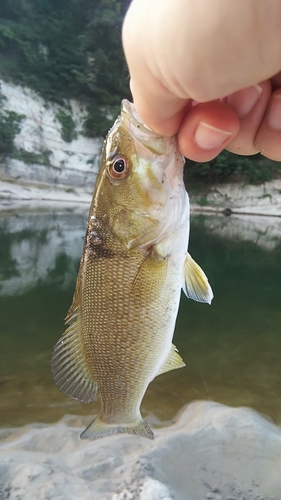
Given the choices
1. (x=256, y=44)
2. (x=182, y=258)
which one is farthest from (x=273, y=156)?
(x=256, y=44)

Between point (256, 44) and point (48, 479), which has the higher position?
point (256, 44)

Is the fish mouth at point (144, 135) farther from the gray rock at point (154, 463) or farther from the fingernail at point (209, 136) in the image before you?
the gray rock at point (154, 463)

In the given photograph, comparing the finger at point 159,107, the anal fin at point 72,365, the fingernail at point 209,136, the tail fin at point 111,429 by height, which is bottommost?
the tail fin at point 111,429

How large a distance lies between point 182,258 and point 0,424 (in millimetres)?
3116

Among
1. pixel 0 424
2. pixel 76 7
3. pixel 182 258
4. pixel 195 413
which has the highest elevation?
pixel 76 7

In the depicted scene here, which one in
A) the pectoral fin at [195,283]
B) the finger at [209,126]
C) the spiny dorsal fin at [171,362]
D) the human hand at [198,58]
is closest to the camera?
the human hand at [198,58]

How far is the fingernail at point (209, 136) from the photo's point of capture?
113cm

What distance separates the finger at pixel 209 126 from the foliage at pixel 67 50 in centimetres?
2807

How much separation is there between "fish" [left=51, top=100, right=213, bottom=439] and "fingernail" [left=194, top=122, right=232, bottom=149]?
226 mm

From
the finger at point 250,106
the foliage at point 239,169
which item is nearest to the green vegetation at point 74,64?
the foliage at point 239,169

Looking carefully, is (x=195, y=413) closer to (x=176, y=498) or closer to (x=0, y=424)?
(x=176, y=498)

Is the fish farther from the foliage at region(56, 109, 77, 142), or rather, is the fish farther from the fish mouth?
the foliage at region(56, 109, 77, 142)

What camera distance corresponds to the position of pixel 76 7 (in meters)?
29.0

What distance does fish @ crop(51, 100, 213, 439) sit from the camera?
1.48 metres
